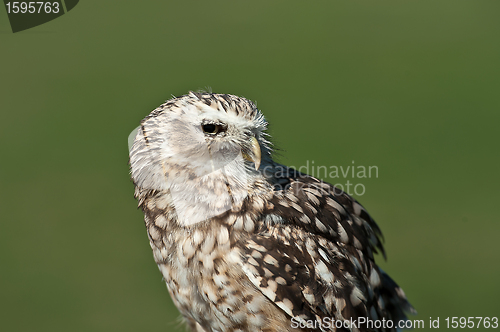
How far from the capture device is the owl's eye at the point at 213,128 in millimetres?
3123

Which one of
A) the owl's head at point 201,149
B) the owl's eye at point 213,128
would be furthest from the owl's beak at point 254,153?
the owl's eye at point 213,128

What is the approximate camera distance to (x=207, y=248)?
3246 millimetres

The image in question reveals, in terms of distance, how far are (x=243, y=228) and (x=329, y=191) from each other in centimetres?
100

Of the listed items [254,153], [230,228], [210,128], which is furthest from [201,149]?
[230,228]

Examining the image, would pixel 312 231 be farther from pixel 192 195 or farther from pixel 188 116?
pixel 188 116

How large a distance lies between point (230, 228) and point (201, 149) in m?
0.59

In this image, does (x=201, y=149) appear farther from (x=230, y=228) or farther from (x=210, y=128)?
(x=230, y=228)

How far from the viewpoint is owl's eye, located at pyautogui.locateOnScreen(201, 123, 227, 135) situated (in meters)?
3.12

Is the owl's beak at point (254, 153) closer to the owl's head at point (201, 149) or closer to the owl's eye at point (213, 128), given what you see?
the owl's head at point (201, 149)

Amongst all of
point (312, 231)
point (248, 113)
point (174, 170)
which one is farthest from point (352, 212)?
point (174, 170)

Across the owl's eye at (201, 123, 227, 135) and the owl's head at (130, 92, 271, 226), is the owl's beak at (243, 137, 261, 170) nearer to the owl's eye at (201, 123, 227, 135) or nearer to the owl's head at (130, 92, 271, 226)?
the owl's head at (130, 92, 271, 226)

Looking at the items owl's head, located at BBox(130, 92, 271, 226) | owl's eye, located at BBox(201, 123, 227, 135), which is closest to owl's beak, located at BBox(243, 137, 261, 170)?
owl's head, located at BBox(130, 92, 271, 226)

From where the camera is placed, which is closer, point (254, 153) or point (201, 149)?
point (201, 149)

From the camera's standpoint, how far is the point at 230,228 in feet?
10.7
